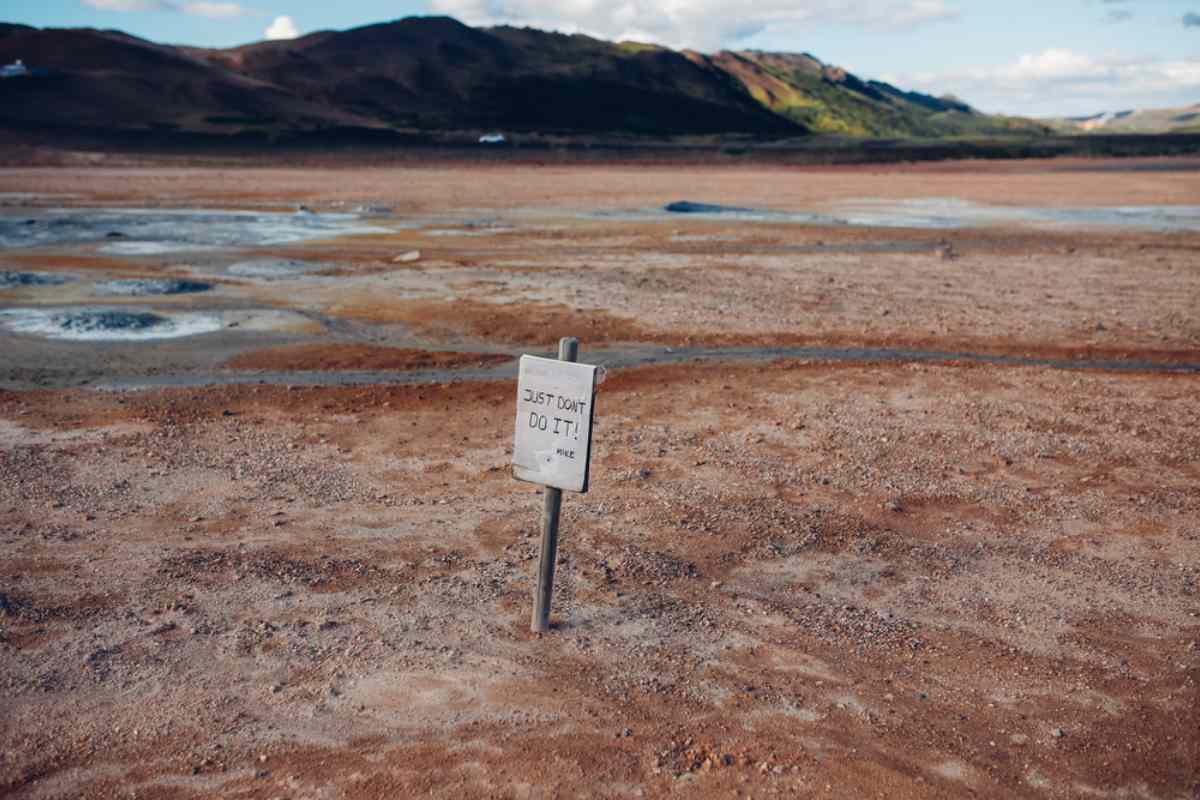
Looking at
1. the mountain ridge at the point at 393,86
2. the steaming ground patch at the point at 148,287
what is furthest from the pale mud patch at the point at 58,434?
the mountain ridge at the point at 393,86

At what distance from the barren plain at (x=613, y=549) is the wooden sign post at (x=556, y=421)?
969 mm

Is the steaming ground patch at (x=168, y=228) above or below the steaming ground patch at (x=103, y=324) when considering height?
above

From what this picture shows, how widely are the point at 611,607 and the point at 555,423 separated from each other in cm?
137

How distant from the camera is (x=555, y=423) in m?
4.71

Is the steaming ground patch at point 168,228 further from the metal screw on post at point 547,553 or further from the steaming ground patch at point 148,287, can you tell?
the metal screw on post at point 547,553

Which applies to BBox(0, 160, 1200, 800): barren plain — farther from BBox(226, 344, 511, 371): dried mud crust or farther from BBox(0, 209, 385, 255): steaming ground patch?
BBox(0, 209, 385, 255): steaming ground patch

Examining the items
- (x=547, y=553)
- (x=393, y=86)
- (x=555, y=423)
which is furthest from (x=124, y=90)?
(x=555, y=423)

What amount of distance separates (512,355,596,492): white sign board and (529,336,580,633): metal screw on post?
0.13m

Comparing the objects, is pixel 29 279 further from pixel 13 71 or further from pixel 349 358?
pixel 13 71

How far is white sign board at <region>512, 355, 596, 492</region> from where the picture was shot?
4.57m

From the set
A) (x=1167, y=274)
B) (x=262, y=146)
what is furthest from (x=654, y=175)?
(x=1167, y=274)

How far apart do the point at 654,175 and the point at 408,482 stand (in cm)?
4411

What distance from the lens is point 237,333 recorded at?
12883 millimetres

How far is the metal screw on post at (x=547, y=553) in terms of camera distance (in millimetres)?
4957
